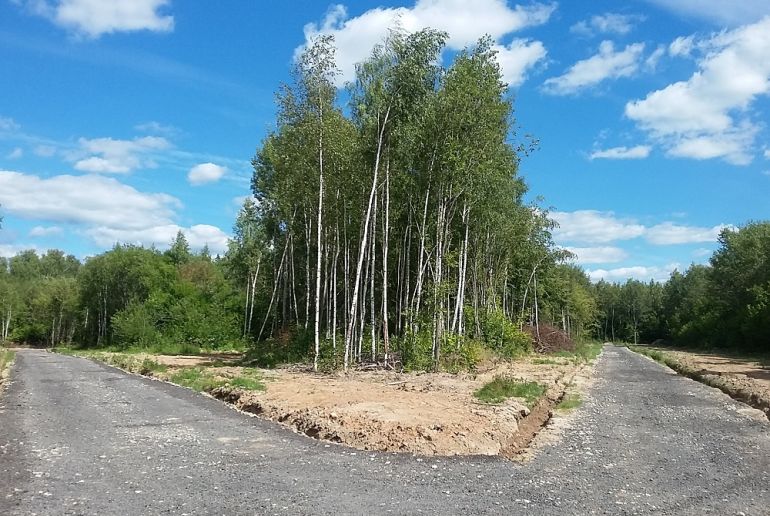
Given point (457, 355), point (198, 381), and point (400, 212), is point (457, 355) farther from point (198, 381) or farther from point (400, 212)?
point (198, 381)

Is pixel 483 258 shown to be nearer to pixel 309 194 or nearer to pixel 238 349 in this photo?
pixel 309 194

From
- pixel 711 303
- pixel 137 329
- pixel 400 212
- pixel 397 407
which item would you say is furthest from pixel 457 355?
pixel 711 303

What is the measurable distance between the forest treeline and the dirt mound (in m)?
1.88

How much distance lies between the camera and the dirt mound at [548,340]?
44.2 metres

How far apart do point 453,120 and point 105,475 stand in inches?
735

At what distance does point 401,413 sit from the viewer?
12180 millimetres

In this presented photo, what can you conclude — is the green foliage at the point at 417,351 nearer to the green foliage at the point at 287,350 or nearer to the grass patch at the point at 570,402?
the green foliage at the point at 287,350

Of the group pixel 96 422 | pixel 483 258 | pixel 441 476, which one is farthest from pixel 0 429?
pixel 483 258

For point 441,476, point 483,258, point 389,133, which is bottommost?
point 441,476

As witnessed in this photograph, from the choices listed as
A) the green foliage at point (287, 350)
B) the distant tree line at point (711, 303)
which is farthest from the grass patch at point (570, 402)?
the distant tree line at point (711, 303)

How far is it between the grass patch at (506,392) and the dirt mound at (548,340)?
26.4 metres

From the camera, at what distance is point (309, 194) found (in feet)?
84.1

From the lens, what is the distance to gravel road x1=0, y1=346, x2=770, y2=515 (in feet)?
23.4

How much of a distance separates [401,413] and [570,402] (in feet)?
22.1
